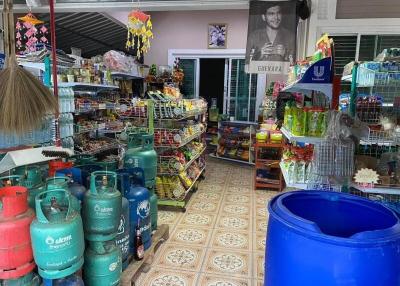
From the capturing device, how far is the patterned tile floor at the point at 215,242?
2.72 meters

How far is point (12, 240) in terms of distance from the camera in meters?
1.64

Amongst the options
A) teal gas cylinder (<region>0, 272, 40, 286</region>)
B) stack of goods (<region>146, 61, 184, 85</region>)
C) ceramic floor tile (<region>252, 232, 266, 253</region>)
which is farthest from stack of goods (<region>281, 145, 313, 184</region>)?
stack of goods (<region>146, 61, 184, 85</region>)

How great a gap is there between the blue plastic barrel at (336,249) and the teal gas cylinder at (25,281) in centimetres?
130

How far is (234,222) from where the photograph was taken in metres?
3.95

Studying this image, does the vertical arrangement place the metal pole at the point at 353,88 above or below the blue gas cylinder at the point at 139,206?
above

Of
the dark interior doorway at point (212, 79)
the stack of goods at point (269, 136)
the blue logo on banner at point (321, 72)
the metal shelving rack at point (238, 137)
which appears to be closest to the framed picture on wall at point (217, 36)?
the dark interior doorway at point (212, 79)

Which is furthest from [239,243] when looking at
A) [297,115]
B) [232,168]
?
[232,168]

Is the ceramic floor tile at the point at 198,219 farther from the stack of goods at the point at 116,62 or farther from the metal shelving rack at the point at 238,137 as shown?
the metal shelving rack at the point at 238,137

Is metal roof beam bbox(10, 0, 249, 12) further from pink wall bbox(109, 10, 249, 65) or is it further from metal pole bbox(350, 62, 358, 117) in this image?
pink wall bbox(109, 10, 249, 65)

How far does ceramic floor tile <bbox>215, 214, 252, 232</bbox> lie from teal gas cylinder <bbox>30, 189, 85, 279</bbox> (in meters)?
2.26

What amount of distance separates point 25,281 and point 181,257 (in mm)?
1543

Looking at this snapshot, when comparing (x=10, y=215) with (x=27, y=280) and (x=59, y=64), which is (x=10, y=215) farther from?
(x=59, y=64)

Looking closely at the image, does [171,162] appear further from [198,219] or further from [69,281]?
[69,281]

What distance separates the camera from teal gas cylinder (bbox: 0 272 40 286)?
1.71 metres
